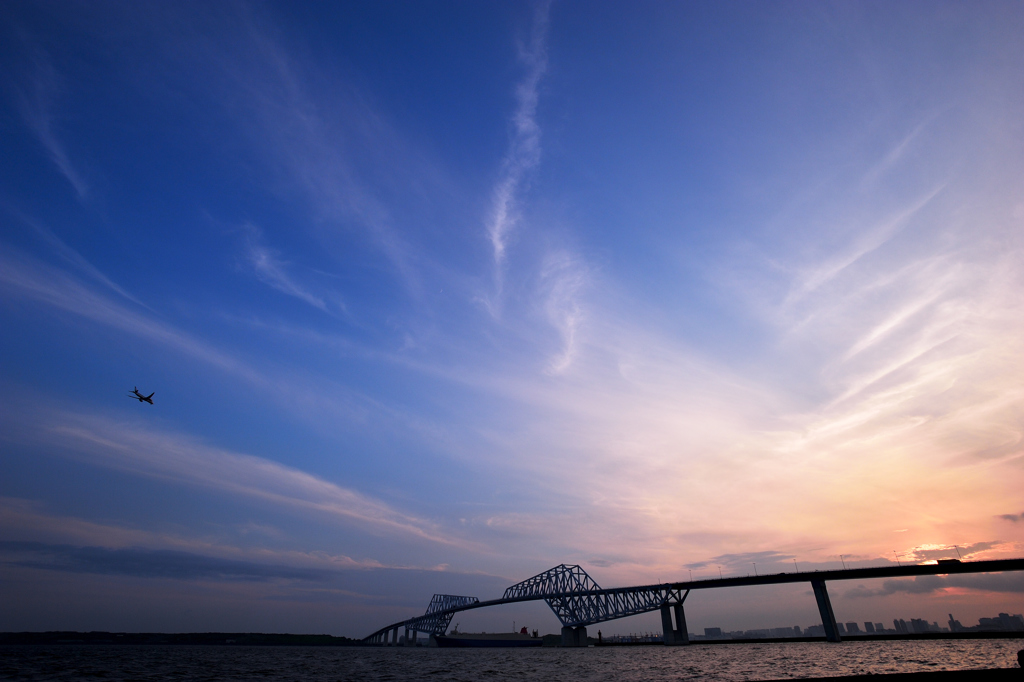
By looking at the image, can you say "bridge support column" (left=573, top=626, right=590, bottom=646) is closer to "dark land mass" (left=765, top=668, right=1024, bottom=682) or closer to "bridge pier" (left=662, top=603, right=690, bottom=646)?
"bridge pier" (left=662, top=603, right=690, bottom=646)

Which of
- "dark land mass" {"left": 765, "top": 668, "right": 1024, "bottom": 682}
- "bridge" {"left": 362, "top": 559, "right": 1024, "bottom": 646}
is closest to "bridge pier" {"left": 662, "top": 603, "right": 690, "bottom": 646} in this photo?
"bridge" {"left": 362, "top": 559, "right": 1024, "bottom": 646}

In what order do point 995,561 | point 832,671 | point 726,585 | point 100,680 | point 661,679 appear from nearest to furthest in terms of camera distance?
point 832,671 < point 661,679 < point 100,680 < point 995,561 < point 726,585

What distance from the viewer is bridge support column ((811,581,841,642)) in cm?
9550

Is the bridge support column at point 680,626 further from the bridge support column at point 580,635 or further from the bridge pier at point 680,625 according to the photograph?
the bridge support column at point 580,635

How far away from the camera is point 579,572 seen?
541 feet

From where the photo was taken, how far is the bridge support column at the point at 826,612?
95.5 meters

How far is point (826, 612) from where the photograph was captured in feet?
319

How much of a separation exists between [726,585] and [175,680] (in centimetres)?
11223

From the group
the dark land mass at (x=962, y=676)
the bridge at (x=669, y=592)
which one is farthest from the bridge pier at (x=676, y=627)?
the dark land mass at (x=962, y=676)

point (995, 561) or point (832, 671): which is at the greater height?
point (995, 561)

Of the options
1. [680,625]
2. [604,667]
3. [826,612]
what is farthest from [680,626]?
[604,667]

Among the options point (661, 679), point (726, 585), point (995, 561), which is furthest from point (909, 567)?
point (661, 679)

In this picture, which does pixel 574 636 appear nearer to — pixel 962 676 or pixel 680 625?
pixel 680 625

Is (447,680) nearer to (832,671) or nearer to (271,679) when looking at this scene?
(271,679)
